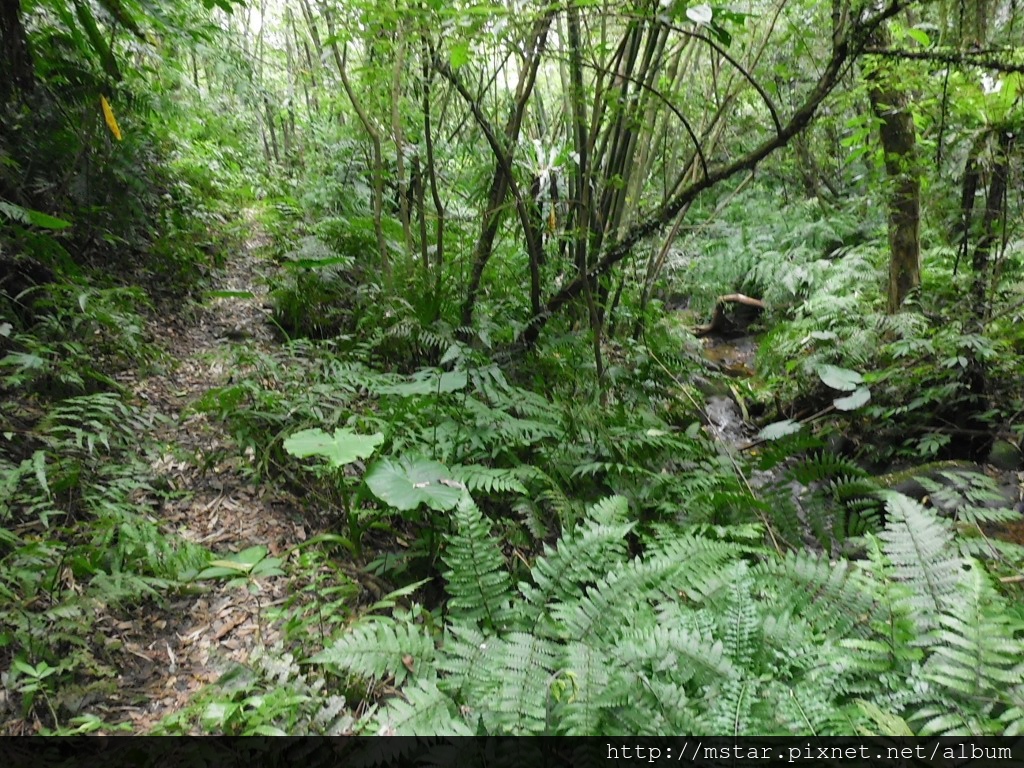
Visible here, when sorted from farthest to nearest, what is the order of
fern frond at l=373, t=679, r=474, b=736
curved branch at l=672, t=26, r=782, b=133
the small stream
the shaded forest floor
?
the small stream → curved branch at l=672, t=26, r=782, b=133 → the shaded forest floor → fern frond at l=373, t=679, r=474, b=736

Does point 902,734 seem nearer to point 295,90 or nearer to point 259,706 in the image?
point 259,706

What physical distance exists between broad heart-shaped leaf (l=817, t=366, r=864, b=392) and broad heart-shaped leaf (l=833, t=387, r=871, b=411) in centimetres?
7

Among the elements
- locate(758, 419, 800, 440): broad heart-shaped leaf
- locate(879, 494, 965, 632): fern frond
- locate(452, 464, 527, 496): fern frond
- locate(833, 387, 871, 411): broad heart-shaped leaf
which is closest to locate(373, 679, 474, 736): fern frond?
locate(452, 464, 527, 496): fern frond

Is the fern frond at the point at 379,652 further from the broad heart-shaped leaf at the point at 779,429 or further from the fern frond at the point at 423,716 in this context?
the broad heart-shaped leaf at the point at 779,429

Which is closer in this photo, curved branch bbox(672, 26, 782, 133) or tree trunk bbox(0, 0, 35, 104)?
curved branch bbox(672, 26, 782, 133)

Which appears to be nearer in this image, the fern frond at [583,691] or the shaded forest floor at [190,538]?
the fern frond at [583,691]

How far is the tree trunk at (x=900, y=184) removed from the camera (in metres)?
3.99

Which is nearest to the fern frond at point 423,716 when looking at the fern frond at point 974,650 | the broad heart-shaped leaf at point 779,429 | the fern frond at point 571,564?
the fern frond at point 571,564

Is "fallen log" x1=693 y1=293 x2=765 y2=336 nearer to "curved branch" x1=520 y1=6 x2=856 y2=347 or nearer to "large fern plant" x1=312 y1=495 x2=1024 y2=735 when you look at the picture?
"curved branch" x1=520 y1=6 x2=856 y2=347

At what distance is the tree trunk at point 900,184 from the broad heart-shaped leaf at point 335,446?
3.67 metres

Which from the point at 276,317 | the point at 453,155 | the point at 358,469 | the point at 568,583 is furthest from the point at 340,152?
the point at 568,583

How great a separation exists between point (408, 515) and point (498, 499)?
19.0 inches

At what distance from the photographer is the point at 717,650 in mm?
1501

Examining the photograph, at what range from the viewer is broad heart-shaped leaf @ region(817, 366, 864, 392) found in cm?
416
